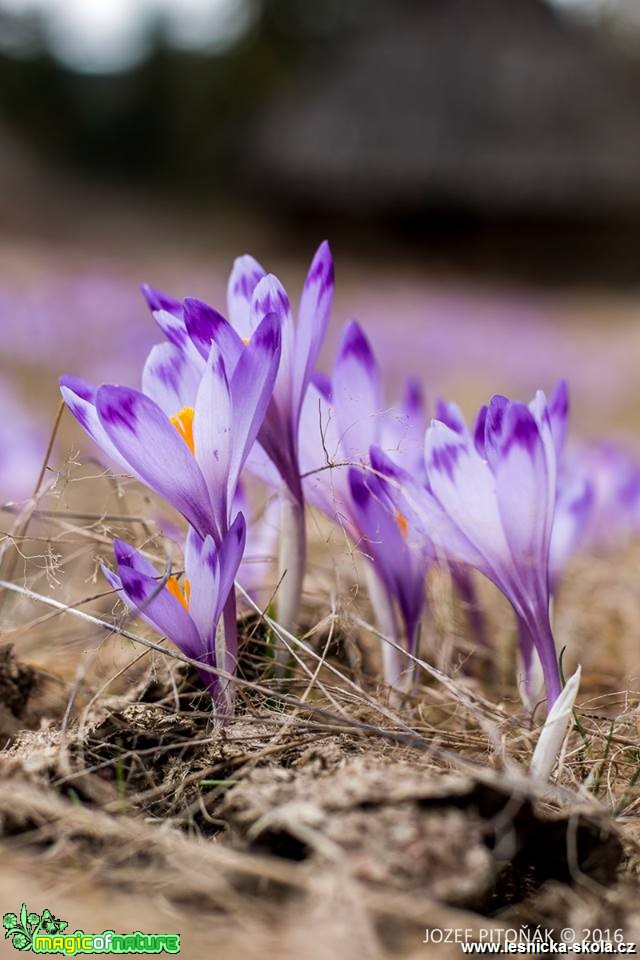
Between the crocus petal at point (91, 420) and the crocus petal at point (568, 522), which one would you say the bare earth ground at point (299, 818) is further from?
the crocus petal at point (568, 522)

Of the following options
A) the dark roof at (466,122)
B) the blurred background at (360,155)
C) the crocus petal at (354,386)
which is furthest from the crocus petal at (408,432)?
the dark roof at (466,122)

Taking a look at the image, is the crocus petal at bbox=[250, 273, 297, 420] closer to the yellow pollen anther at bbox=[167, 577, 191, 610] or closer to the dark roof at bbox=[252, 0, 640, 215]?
the yellow pollen anther at bbox=[167, 577, 191, 610]

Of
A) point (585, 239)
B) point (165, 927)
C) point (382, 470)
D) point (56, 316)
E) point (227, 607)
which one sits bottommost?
point (165, 927)

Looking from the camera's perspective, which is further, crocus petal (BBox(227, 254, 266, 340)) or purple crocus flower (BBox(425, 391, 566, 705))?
crocus petal (BBox(227, 254, 266, 340))

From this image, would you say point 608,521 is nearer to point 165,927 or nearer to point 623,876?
point 623,876

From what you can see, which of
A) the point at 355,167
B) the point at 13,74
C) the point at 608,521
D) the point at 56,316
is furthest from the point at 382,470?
the point at 13,74

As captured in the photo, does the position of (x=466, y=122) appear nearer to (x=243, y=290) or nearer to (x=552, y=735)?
(x=243, y=290)

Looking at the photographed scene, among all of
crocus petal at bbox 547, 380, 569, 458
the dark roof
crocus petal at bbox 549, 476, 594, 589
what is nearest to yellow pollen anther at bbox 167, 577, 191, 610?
crocus petal at bbox 547, 380, 569, 458
